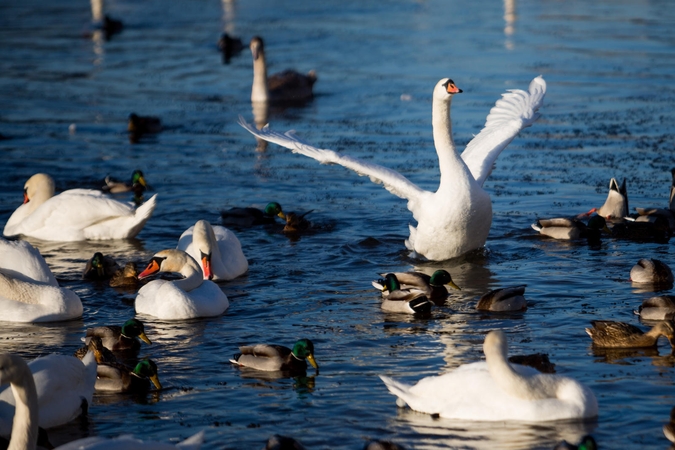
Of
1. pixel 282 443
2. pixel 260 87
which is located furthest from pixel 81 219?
pixel 260 87

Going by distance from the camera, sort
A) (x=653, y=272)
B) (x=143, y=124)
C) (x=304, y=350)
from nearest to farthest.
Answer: (x=304, y=350)
(x=653, y=272)
(x=143, y=124)

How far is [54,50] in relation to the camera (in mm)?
33094

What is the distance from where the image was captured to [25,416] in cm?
729

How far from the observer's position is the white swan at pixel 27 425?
6996 millimetres

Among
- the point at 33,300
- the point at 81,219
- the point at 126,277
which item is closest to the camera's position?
the point at 33,300

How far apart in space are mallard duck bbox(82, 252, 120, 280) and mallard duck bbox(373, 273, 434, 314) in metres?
3.44

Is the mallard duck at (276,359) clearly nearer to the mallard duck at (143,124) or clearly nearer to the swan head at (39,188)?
the swan head at (39,188)

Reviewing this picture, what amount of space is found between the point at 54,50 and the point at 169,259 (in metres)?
22.3

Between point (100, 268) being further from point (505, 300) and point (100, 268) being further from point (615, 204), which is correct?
point (615, 204)

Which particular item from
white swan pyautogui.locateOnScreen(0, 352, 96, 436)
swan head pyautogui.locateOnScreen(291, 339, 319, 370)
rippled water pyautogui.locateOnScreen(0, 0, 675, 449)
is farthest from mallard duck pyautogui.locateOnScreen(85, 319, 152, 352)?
swan head pyautogui.locateOnScreen(291, 339, 319, 370)

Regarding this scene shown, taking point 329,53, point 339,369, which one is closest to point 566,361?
point 339,369

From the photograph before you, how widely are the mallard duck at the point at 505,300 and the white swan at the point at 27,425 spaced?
14.8ft

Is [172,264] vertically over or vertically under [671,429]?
over

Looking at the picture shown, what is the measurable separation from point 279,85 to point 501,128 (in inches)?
447
